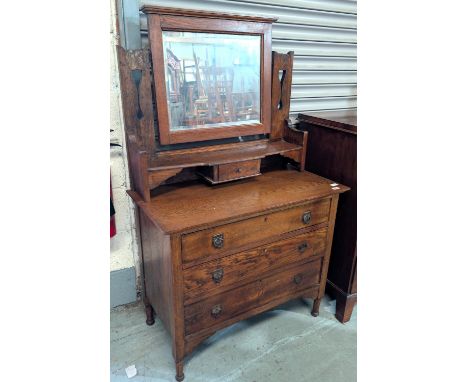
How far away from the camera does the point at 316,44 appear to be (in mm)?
2191

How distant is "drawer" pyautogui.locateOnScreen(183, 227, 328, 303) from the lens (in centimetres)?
149

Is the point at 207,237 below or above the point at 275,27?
below

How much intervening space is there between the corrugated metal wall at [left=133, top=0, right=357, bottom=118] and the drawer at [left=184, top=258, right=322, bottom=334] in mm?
1022

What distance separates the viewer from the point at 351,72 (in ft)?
7.92

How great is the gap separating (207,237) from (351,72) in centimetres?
172

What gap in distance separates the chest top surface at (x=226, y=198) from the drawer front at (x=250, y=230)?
57 millimetres

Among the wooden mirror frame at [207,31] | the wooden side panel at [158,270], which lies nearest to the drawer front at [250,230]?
the wooden side panel at [158,270]

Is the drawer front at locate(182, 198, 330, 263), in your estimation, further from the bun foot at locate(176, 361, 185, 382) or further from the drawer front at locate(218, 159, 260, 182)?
the bun foot at locate(176, 361, 185, 382)

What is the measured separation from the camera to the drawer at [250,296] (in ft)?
5.19

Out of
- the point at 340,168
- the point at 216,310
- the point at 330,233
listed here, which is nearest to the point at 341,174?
the point at 340,168

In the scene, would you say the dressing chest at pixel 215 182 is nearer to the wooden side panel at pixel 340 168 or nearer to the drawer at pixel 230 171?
the drawer at pixel 230 171

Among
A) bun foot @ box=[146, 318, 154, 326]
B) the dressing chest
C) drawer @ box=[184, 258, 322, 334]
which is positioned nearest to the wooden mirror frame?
the dressing chest

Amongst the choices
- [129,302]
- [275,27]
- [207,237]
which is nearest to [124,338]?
[129,302]

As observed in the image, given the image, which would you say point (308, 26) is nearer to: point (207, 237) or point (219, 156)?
point (219, 156)
